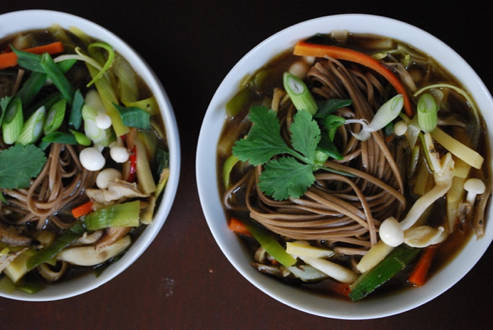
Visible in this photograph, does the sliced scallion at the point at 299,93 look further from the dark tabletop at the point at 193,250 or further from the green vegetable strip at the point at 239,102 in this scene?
the dark tabletop at the point at 193,250

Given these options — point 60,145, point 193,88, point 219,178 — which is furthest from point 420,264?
point 60,145

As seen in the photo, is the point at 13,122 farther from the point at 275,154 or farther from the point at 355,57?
the point at 355,57

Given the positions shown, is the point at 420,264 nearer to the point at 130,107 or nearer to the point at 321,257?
the point at 321,257

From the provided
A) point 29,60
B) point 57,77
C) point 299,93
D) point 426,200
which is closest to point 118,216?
point 57,77

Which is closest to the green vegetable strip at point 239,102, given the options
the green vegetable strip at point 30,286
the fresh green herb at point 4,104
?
the fresh green herb at point 4,104

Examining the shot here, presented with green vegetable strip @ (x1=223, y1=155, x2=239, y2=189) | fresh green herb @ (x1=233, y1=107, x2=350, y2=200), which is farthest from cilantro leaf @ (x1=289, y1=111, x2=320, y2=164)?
green vegetable strip @ (x1=223, y1=155, x2=239, y2=189)

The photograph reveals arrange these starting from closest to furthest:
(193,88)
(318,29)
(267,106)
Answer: (318,29) → (267,106) → (193,88)
